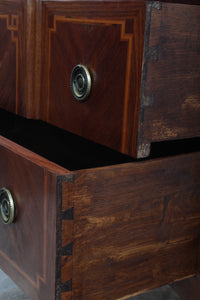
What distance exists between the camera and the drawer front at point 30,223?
64cm

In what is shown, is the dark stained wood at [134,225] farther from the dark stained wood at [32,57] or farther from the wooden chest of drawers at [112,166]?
the dark stained wood at [32,57]

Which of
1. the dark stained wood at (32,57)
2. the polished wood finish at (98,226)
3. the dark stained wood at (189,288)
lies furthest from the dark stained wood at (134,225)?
the dark stained wood at (32,57)

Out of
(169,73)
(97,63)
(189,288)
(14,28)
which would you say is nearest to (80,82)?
(97,63)

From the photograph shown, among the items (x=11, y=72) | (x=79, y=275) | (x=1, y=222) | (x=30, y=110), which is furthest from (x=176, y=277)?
(x=11, y=72)

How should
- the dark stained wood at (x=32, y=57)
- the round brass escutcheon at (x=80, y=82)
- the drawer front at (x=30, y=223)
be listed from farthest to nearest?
1. the dark stained wood at (x=32, y=57)
2. the round brass escutcheon at (x=80, y=82)
3. the drawer front at (x=30, y=223)

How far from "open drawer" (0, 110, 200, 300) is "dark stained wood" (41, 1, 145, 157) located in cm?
5

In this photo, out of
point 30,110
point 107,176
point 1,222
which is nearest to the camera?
point 107,176

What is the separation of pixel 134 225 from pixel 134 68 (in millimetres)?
262

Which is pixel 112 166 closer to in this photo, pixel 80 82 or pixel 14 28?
pixel 80 82

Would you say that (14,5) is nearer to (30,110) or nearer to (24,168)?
(30,110)

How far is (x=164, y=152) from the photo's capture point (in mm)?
807

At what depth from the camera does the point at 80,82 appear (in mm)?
783

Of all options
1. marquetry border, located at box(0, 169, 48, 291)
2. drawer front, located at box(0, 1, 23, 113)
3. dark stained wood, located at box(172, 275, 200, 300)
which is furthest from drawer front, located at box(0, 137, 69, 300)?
dark stained wood, located at box(172, 275, 200, 300)

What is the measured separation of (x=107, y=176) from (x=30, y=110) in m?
0.33
